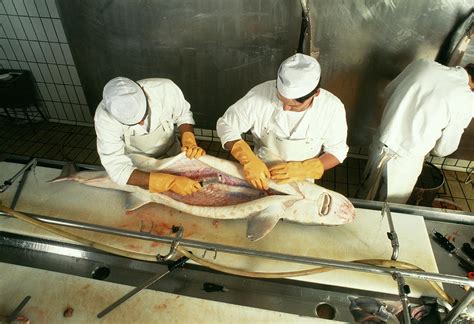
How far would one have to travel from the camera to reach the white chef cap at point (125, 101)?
6.17 feet

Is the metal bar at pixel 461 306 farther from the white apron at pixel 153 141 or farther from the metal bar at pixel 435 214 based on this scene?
the white apron at pixel 153 141

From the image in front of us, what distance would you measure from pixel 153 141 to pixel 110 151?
1.20 ft

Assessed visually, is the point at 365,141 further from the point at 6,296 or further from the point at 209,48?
the point at 6,296

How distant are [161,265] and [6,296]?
0.82 m

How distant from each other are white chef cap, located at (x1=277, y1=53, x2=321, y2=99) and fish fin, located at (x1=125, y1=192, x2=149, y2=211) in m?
1.13

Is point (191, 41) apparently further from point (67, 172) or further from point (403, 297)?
point (403, 297)

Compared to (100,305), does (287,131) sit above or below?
above

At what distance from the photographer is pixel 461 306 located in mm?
1374

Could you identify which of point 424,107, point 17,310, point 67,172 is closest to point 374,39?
point 424,107

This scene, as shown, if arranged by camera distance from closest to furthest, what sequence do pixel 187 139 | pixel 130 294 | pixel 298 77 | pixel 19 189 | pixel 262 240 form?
pixel 130 294
pixel 298 77
pixel 262 240
pixel 19 189
pixel 187 139

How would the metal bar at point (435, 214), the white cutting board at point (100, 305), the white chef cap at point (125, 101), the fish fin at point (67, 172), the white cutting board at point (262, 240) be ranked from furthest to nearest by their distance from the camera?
the fish fin at point (67, 172)
the metal bar at point (435, 214)
the white chef cap at point (125, 101)
the white cutting board at point (262, 240)
the white cutting board at point (100, 305)

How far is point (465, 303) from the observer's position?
4.44ft

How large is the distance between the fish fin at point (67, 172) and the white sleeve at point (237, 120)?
42.7 inches

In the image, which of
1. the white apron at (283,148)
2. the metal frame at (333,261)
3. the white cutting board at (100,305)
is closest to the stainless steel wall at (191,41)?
the white apron at (283,148)
